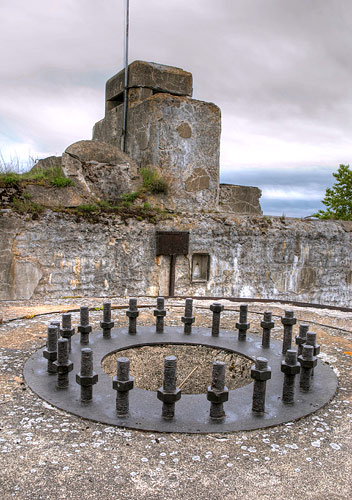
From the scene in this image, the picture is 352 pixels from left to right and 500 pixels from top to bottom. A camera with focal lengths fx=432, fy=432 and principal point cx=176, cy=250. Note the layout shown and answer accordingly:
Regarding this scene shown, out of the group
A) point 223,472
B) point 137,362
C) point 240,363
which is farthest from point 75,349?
point 223,472

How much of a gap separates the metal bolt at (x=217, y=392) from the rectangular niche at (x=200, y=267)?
4733 mm

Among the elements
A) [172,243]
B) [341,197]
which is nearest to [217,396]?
[172,243]

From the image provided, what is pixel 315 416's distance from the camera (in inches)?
75.7

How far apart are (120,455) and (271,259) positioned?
5795 millimetres

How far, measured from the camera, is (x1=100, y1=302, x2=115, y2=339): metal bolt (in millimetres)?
2902

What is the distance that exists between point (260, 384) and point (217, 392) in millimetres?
227

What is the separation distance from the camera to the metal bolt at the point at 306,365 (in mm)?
2082

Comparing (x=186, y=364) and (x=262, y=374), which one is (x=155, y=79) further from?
(x=262, y=374)

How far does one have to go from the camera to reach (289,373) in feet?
6.55

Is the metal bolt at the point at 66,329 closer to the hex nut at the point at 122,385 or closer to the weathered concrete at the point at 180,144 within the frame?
the hex nut at the point at 122,385

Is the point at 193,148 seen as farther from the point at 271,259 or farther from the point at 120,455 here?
the point at 120,455

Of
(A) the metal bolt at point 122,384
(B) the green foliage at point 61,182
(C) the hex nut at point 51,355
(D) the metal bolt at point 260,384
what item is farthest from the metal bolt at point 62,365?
(B) the green foliage at point 61,182

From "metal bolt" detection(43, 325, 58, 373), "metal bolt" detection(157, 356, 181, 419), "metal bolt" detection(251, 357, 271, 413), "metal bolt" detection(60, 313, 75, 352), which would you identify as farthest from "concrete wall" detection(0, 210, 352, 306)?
"metal bolt" detection(251, 357, 271, 413)

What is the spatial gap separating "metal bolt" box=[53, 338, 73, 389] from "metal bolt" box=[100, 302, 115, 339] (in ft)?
2.55
